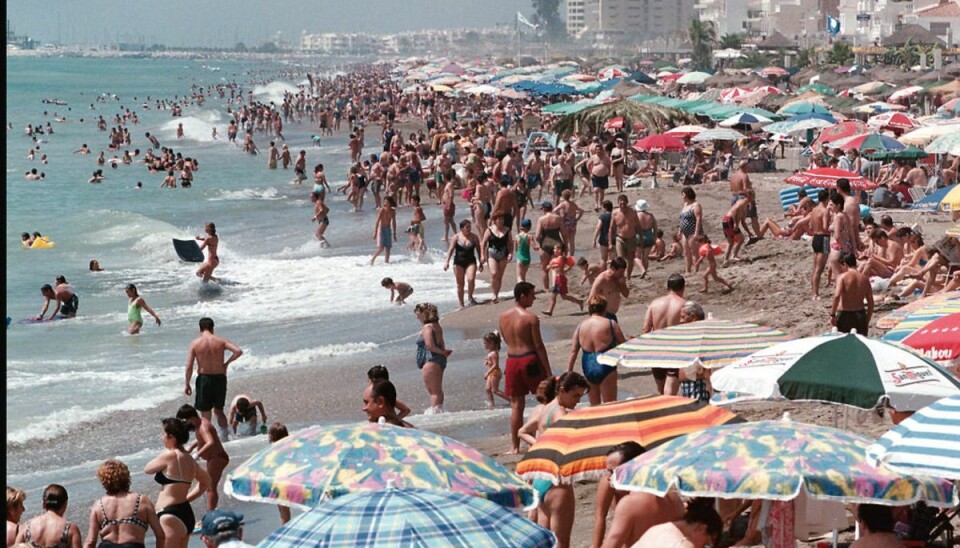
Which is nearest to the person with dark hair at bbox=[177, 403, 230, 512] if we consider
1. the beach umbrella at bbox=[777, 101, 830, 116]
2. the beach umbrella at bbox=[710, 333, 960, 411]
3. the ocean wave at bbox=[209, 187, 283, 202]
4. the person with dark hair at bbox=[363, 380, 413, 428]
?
the person with dark hair at bbox=[363, 380, 413, 428]

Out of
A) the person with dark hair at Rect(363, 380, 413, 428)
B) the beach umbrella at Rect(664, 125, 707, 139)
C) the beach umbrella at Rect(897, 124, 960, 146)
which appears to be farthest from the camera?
the beach umbrella at Rect(664, 125, 707, 139)

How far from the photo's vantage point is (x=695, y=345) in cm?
802

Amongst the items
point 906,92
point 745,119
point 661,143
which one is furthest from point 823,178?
point 906,92

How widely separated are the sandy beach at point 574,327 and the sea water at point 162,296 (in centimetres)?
62

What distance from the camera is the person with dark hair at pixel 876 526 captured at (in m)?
5.45

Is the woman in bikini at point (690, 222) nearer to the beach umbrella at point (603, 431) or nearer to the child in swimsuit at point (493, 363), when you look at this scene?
the child in swimsuit at point (493, 363)

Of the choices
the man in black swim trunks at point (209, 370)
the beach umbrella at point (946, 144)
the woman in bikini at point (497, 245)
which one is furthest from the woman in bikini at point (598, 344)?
the beach umbrella at point (946, 144)

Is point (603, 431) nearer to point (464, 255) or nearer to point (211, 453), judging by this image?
point (211, 453)

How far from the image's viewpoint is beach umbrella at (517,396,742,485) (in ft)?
20.5

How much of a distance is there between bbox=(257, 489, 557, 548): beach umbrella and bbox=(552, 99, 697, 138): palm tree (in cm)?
2351

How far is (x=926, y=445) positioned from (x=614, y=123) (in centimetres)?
2312

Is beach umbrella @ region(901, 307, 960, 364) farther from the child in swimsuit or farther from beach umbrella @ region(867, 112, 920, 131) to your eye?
beach umbrella @ region(867, 112, 920, 131)

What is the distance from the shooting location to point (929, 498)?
5246 millimetres

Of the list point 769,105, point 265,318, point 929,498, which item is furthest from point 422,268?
point 769,105
